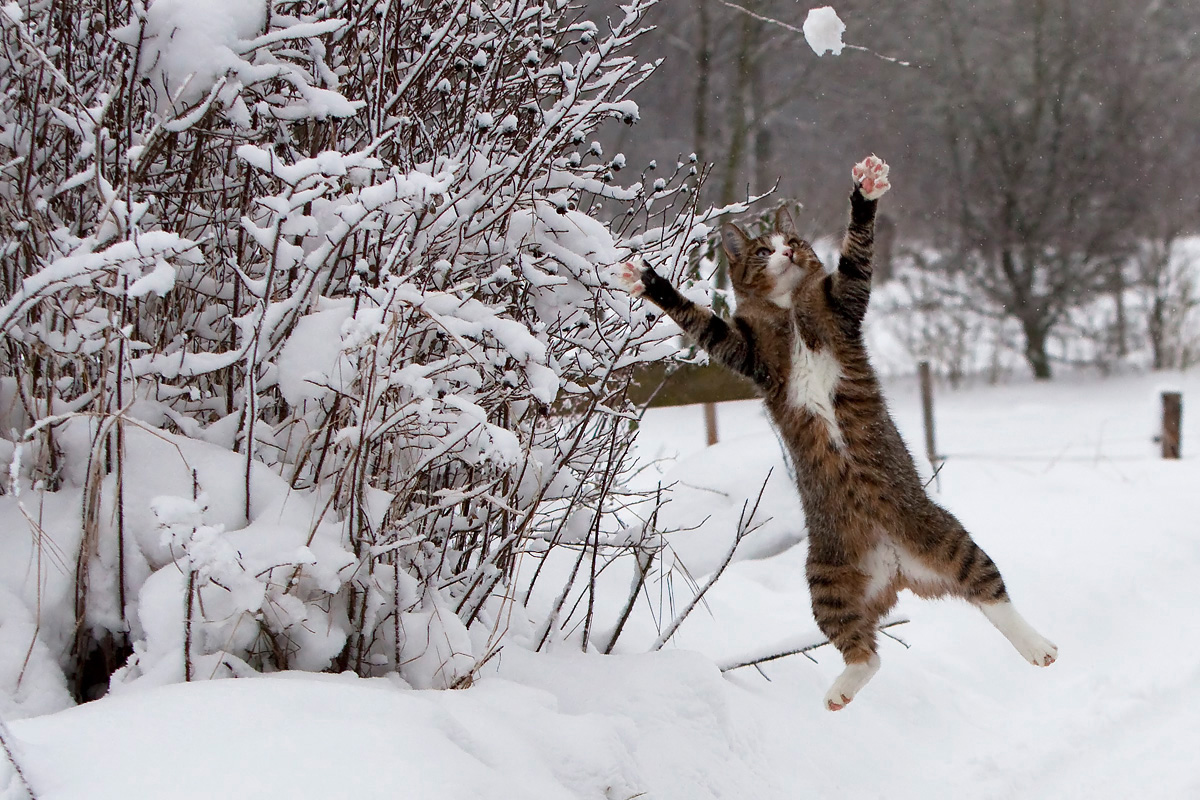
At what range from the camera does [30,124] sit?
2.50m

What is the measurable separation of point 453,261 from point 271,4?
741 millimetres

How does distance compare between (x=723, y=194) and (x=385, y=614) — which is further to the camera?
(x=723, y=194)

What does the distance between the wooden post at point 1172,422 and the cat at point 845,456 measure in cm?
886

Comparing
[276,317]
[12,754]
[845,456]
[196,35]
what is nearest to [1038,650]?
[845,456]

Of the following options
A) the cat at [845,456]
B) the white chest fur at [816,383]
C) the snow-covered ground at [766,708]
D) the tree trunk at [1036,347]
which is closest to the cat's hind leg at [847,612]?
the cat at [845,456]

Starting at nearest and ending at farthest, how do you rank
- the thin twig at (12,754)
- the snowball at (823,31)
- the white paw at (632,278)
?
the thin twig at (12,754)
the snowball at (823,31)
the white paw at (632,278)

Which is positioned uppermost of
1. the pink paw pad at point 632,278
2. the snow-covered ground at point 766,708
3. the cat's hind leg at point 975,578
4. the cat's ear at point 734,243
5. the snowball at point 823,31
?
the snowball at point 823,31

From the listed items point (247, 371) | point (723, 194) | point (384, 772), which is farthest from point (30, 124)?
point (723, 194)

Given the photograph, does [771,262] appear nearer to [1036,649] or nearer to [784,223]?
[784,223]

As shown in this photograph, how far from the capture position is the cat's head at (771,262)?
2.94 metres

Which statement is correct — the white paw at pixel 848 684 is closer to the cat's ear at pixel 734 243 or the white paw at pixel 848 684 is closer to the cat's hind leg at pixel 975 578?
the cat's hind leg at pixel 975 578

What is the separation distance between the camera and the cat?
2.76 meters

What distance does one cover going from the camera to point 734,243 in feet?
10.4

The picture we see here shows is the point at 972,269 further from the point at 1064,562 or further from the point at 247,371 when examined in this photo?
the point at 247,371
